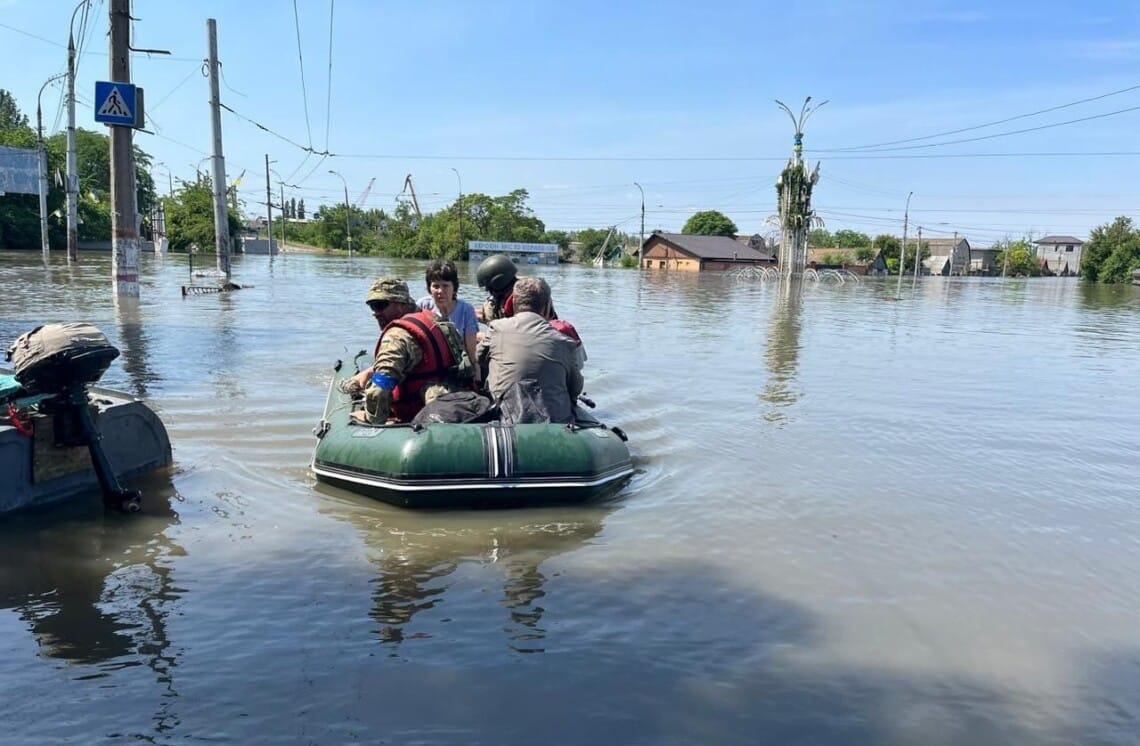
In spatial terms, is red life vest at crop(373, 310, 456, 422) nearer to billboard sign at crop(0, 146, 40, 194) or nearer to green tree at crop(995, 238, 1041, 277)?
billboard sign at crop(0, 146, 40, 194)

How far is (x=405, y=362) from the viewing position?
5426 millimetres

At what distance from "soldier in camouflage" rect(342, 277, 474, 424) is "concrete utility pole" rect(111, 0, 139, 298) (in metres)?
9.60

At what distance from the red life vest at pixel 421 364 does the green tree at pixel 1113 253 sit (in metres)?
75.5

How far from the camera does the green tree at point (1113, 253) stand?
67.4 metres

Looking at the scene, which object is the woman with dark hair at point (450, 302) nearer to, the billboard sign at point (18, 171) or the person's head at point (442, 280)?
the person's head at point (442, 280)

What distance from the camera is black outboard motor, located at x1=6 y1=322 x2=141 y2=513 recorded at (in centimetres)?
459

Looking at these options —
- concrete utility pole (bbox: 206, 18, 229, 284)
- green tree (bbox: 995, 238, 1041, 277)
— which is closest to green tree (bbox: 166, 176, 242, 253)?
concrete utility pole (bbox: 206, 18, 229, 284)

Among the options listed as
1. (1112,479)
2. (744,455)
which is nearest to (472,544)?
(744,455)

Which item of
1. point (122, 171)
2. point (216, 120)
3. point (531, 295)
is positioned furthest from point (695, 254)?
point (531, 295)

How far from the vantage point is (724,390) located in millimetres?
10172

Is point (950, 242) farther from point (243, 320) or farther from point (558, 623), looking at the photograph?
point (558, 623)

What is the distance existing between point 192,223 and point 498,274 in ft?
249

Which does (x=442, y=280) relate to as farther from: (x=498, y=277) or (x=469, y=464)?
(x=469, y=464)

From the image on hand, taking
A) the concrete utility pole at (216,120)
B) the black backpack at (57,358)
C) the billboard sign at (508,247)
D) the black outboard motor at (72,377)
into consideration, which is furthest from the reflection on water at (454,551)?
the billboard sign at (508,247)
